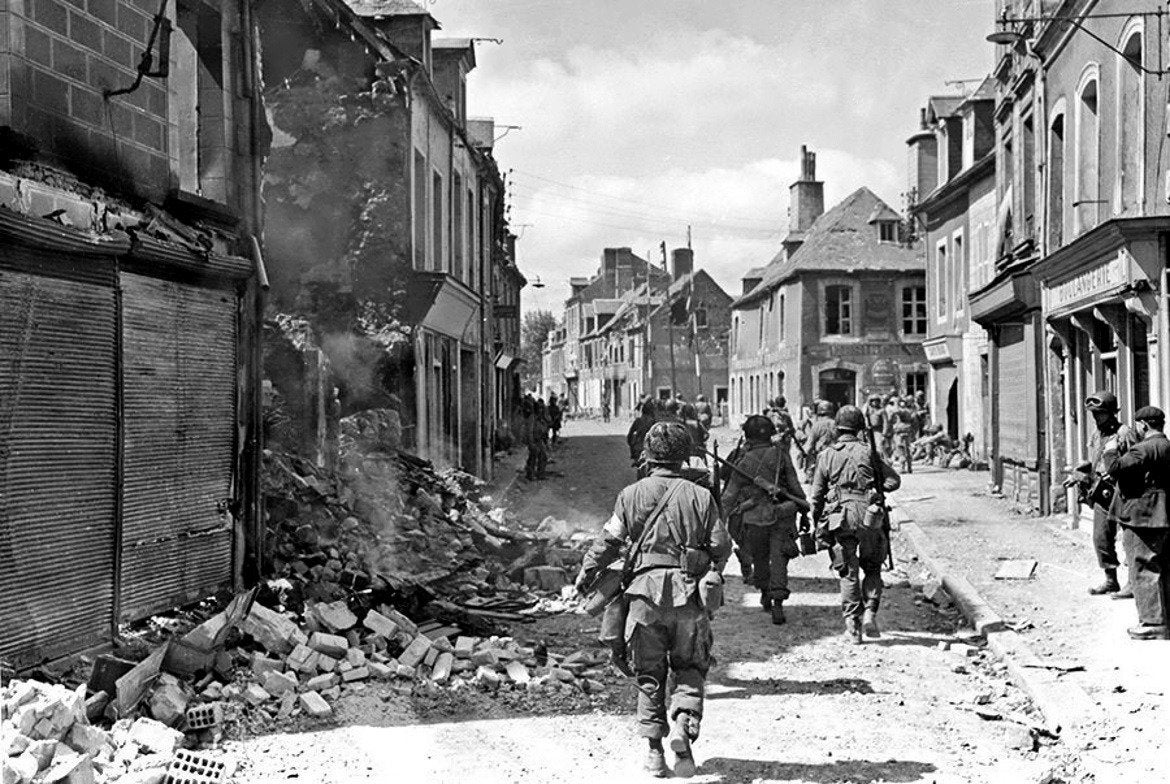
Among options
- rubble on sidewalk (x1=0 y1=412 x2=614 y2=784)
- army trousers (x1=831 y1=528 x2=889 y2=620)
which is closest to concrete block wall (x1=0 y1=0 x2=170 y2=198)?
rubble on sidewalk (x1=0 y1=412 x2=614 y2=784)

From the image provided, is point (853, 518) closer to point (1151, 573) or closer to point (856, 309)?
point (1151, 573)

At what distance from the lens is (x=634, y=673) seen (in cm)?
586

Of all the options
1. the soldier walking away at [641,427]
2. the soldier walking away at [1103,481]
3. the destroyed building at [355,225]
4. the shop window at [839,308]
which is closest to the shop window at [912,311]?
the shop window at [839,308]

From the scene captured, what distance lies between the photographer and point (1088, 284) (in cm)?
1367

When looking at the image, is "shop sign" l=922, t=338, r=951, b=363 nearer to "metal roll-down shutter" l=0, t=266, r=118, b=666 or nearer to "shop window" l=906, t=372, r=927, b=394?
"shop window" l=906, t=372, r=927, b=394

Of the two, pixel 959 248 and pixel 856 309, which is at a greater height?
pixel 959 248

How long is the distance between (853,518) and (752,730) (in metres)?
2.65

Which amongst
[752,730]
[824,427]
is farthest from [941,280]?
[752,730]

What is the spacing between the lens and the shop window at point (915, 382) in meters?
40.2

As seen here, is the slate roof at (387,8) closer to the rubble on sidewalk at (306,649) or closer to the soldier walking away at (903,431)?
the rubble on sidewalk at (306,649)

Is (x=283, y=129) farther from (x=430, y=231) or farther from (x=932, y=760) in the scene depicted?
(x=932, y=760)

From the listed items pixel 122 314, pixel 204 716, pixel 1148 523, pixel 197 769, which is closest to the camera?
pixel 197 769

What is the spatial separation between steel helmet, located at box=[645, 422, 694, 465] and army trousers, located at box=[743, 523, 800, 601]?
3.80 m

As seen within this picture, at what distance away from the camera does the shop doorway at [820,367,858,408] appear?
132ft
